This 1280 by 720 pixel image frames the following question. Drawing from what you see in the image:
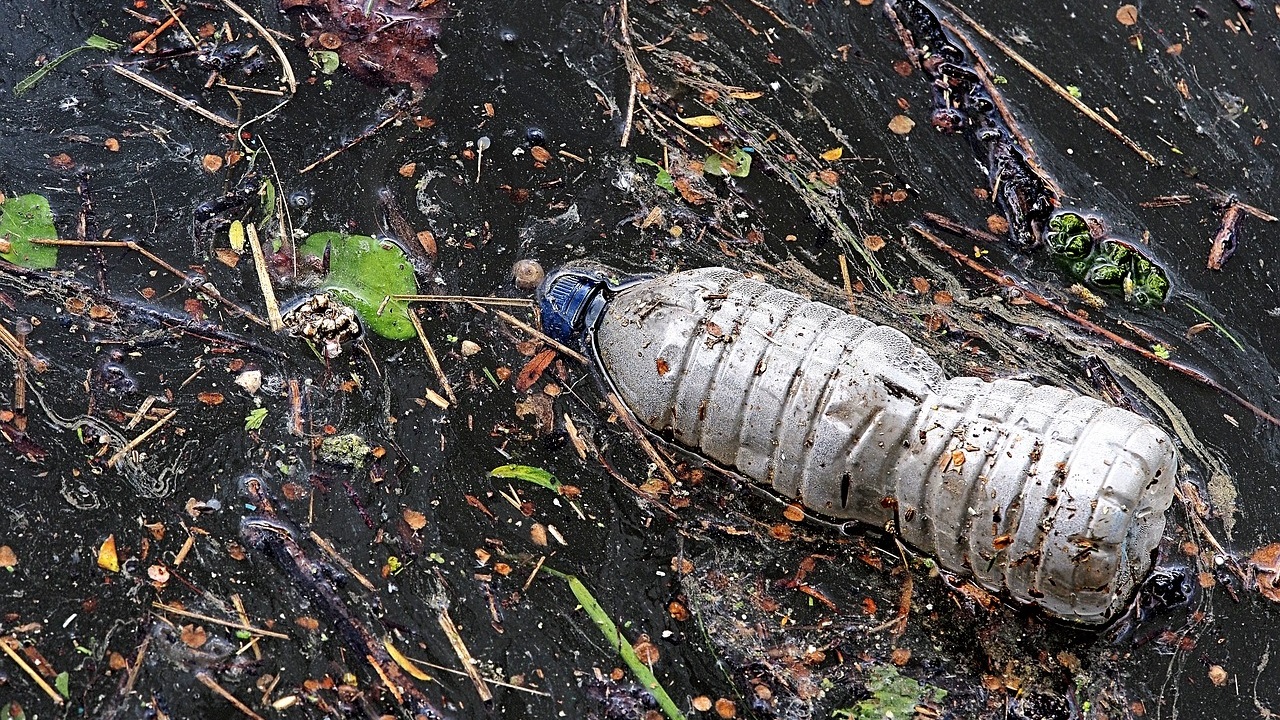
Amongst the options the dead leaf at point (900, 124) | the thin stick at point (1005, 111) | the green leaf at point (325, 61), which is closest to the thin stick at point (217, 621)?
the green leaf at point (325, 61)

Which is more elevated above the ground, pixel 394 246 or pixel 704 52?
pixel 704 52

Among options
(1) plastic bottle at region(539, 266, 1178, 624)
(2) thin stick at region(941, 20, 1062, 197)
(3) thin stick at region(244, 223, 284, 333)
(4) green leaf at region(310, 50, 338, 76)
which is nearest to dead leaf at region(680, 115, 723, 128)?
(1) plastic bottle at region(539, 266, 1178, 624)

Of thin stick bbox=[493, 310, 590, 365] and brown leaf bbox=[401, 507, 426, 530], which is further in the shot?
thin stick bbox=[493, 310, 590, 365]

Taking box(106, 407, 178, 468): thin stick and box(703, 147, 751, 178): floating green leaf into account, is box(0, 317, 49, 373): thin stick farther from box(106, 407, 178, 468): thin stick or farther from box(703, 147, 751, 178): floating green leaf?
box(703, 147, 751, 178): floating green leaf

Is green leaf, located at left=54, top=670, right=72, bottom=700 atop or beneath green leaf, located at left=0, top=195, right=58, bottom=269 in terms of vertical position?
beneath

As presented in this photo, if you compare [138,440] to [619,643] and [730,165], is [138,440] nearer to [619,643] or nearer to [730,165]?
[619,643]

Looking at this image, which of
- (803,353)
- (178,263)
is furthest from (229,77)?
(803,353)

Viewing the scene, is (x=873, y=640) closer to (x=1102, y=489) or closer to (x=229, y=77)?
(x=1102, y=489)
